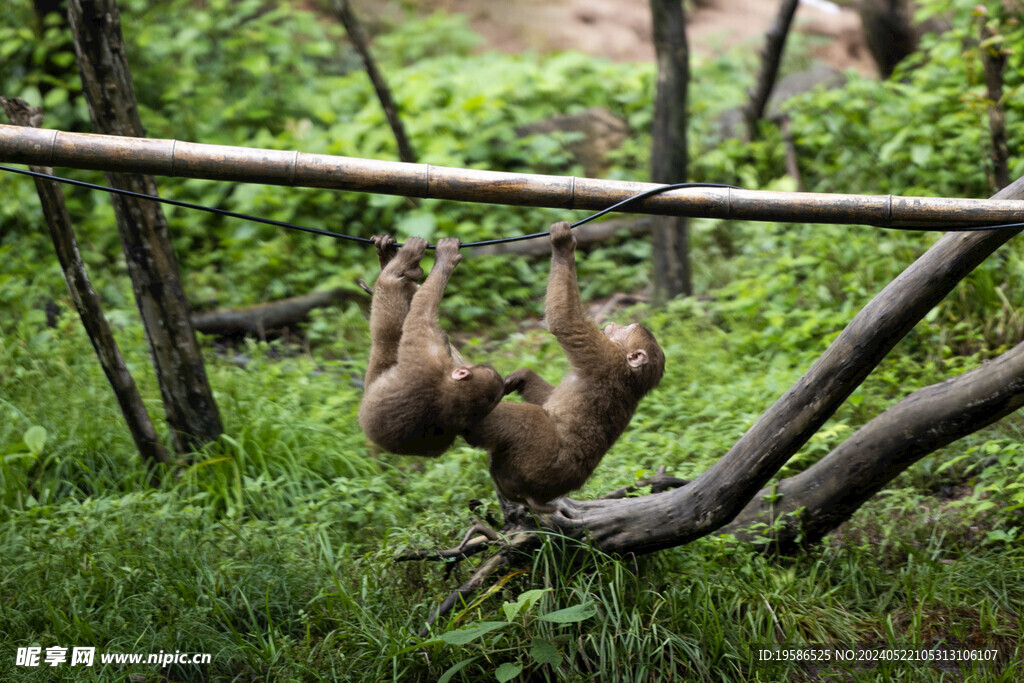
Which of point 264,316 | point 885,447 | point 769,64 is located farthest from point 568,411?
point 769,64

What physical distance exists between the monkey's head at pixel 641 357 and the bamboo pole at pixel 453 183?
78cm

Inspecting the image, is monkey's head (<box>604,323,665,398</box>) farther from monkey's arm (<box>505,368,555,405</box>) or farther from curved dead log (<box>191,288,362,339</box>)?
curved dead log (<box>191,288,362,339</box>)

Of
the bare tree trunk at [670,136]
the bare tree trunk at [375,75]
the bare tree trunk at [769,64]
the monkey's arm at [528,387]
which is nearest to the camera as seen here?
the monkey's arm at [528,387]

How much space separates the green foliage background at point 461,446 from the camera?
4.69m

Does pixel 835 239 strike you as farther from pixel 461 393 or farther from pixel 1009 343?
pixel 461 393

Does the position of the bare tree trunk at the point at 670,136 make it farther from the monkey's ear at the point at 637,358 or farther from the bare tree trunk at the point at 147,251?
the bare tree trunk at the point at 147,251

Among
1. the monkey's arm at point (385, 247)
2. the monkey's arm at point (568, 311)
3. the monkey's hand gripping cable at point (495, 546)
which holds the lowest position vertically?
the monkey's hand gripping cable at point (495, 546)

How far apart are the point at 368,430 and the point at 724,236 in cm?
839

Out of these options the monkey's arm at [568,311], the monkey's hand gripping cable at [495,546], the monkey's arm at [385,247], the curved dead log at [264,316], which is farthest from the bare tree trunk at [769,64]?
the monkey's arm at [385,247]

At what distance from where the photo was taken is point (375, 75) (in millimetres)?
10141

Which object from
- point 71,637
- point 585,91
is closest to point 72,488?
point 71,637

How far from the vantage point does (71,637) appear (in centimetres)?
463

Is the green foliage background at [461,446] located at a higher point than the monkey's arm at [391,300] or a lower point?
lower

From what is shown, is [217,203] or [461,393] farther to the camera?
[217,203]
